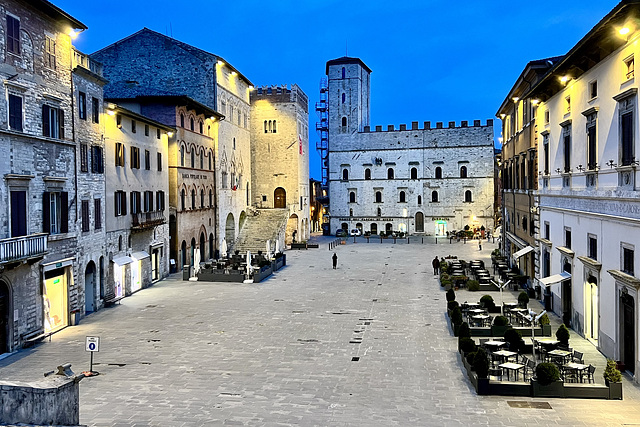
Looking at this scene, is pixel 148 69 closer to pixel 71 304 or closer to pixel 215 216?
pixel 215 216

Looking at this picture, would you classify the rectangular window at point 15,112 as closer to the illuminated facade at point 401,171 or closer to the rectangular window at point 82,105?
the rectangular window at point 82,105

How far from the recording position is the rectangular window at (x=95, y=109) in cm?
2748

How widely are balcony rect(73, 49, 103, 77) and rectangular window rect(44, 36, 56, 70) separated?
1.75 metres

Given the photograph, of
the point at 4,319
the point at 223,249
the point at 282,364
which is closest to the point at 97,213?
the point at 4,319

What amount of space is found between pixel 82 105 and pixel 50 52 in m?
3.54

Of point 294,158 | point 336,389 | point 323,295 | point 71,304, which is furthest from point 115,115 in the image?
point 294,158

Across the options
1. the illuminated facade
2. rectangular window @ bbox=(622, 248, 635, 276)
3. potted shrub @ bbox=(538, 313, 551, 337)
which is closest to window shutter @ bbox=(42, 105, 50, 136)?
potted shrub @ bbox=(538, 313, 551, 337)

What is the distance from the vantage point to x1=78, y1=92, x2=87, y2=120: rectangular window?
26172 mm

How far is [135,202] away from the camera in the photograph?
3300 centimetres

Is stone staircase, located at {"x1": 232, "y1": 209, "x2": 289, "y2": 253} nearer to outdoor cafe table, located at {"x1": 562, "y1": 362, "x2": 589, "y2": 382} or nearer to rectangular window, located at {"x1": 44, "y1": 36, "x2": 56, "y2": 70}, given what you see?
rectangular window, located at {"x1": 44, "y1": 36, "x2": 56, "y2": 70}

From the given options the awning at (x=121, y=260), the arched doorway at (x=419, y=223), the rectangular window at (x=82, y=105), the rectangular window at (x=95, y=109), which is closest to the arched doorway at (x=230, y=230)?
the awning at (x=121, y=260)

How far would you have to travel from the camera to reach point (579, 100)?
21.3 metres

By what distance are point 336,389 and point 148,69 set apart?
39863mm

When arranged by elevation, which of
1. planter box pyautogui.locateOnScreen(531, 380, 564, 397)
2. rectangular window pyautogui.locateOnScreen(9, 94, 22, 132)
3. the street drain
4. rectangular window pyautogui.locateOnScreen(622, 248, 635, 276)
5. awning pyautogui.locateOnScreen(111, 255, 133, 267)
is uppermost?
rectangular window pyautogui.locateOnScreen(9, 94, 22, 132)
